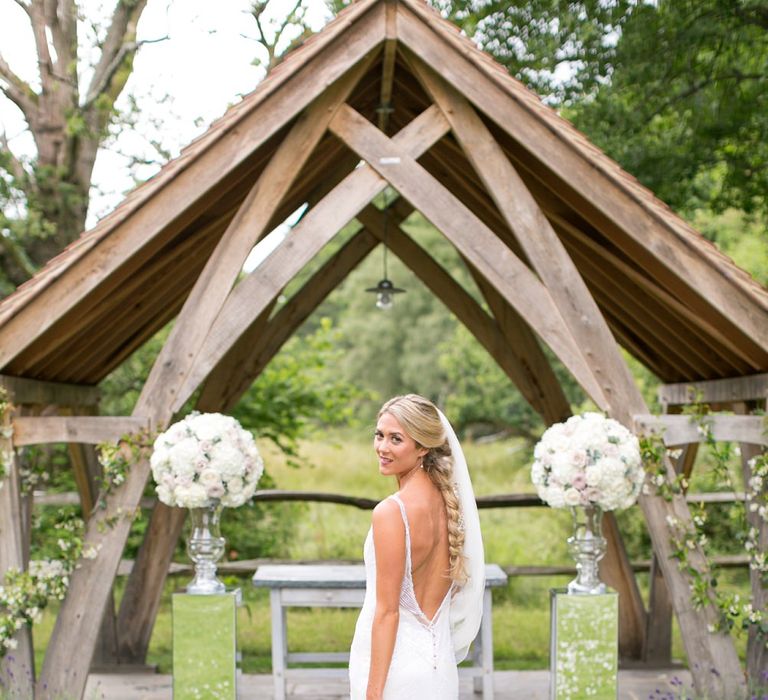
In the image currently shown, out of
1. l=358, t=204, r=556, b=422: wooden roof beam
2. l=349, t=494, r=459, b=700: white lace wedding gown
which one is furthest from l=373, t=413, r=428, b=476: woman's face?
l=358, t=204, r=556, b=422: wooden roof beam

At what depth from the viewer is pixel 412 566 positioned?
3.32 meters

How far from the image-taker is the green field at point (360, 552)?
28.7 ft

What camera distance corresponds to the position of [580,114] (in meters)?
9.61

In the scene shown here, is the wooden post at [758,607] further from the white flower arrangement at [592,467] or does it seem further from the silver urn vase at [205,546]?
the silver urn vase at [205,546]

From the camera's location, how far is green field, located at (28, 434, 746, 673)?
874 centimetres

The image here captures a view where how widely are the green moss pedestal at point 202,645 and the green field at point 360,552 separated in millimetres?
3002

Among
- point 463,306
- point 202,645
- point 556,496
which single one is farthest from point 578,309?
point 463,306

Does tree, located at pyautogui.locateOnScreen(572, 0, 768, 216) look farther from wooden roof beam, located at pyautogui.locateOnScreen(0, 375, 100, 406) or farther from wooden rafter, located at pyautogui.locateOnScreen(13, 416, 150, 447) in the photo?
wooden rafter, located at pyautogui.locateOnScreen(13, 416, 150, 447)

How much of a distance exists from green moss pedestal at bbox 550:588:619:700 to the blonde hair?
158 cm

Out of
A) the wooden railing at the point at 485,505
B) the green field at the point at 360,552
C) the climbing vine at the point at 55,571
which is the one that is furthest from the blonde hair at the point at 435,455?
the green field at the point at 360,552

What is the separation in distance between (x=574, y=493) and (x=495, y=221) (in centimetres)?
318

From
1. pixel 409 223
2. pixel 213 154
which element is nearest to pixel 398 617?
pixel 213 154

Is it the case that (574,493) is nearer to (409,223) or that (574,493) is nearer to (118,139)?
(118,139)

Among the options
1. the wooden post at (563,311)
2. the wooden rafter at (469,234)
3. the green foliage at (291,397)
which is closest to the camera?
the wooden post at (563,311)
